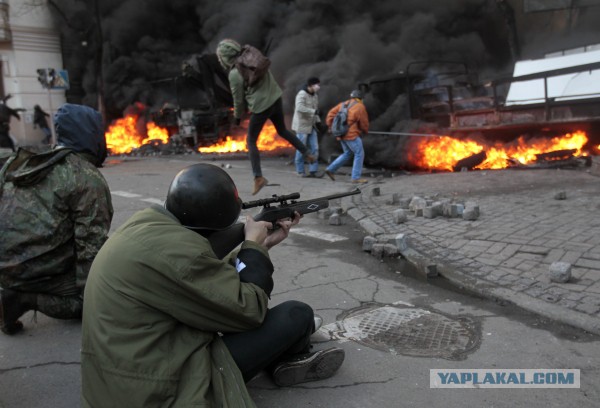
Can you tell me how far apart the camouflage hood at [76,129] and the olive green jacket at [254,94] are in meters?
3.41

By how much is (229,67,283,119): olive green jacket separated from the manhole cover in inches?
151

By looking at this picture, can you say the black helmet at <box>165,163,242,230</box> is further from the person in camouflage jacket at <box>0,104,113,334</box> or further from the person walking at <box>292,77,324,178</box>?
the person walking at <box>292,77,324,178</box>

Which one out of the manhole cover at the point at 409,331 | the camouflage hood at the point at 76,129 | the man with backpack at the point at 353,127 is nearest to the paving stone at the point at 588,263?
the manhole cover at the point at 409,331

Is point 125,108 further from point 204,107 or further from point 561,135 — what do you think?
point 561,135

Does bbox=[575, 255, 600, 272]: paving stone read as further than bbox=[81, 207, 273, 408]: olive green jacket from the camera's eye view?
Yes

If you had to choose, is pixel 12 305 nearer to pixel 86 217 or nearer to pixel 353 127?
pixel 86 217

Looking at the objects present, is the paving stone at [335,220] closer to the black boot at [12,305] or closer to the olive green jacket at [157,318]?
the black boot at [12,305]

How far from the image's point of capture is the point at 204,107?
17.9 metres

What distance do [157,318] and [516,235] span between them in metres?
3.81

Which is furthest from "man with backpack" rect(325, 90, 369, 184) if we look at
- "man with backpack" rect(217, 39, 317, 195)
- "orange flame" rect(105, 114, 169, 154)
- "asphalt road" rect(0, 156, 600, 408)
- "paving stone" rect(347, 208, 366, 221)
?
"orange flame" rect(105, 114, 169, 154)

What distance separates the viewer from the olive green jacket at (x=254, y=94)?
6525mm

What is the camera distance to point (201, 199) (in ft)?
6.61

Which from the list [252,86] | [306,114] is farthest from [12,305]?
[306,114]

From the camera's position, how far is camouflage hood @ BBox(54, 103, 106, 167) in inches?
125
